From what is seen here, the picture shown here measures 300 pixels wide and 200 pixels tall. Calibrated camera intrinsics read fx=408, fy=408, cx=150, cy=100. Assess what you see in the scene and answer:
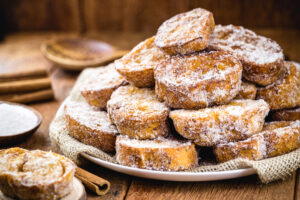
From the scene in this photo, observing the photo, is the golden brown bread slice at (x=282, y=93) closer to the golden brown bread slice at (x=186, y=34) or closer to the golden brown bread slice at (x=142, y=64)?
the golden brown bread slice at (x=186, y=34)

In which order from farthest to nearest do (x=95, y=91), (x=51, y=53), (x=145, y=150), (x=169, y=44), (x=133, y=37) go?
(x=133, y=37) < (x=51, y=53) < (x=95, y=91) < (x=169, y=44) < (x=145, y=150)

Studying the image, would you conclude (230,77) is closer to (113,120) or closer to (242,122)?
(242,122)

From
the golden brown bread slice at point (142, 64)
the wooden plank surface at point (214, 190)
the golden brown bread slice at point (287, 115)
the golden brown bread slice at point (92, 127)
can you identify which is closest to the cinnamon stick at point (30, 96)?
the golden brown bread slice at point (92, 127)

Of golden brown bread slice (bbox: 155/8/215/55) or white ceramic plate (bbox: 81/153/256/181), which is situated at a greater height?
golden brown bread slice (bbox: 155/8/215/55)

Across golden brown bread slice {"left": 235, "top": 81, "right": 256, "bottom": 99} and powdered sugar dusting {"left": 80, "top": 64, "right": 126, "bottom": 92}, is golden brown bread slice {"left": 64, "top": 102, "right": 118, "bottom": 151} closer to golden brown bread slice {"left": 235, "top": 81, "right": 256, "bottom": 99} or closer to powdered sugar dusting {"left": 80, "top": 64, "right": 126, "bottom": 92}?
powdered sugar dusting {"left": 80, "top": 64, "right": 126, "bottom": 92}

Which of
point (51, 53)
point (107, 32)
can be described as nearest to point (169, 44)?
point (51, 53)

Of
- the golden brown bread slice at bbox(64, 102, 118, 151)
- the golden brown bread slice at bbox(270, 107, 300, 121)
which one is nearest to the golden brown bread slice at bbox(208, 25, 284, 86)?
the golden brown bread slice at bbox(270, 107, 300, 121)
